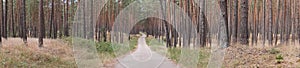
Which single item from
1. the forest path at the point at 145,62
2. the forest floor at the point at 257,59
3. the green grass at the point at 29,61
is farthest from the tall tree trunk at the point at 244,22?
the green grass at the point at 29,61

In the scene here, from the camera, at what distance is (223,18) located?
1431cm

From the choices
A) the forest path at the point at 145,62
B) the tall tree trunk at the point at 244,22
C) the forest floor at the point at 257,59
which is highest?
the tall tree trunk at the point at 244,22

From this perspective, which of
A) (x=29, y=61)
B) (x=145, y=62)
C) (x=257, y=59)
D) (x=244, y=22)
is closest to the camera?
(x=257, y=59)

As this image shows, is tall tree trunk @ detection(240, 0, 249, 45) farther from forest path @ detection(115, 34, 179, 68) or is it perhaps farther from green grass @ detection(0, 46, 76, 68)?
green grass @ detection(0, 46, 76, 68)

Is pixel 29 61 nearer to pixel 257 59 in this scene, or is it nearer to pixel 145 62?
pixel 145 62

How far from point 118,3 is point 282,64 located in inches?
889

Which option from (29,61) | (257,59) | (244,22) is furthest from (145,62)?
(257,59)

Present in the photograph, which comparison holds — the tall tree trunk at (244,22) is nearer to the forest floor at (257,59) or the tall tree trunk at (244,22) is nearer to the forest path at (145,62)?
the forest floor at (257,59)

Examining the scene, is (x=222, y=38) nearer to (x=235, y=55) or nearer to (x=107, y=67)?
(x=235, y=55)

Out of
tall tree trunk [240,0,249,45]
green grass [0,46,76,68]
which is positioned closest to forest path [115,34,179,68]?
green grass [0,46,76,68]

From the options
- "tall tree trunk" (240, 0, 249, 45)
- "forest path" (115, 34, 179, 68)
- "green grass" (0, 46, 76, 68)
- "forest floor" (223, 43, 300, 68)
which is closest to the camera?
"forest floor" (223, 43, 300, 68)

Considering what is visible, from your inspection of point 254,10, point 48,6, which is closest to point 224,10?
point 254,10

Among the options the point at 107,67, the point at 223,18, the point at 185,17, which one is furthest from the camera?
the point at 185,17

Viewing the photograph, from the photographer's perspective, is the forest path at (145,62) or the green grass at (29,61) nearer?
the green grass at (29,61)
